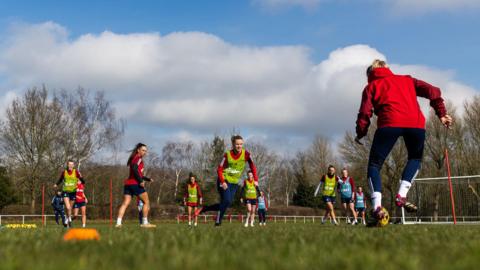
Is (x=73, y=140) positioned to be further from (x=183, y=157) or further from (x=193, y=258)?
(x=193, y=258)

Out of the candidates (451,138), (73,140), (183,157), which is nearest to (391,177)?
(451,138)

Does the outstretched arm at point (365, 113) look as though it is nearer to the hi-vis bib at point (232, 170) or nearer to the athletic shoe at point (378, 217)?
the athletic shoe at point (378, 217)

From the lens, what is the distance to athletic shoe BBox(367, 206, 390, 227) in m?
7.05

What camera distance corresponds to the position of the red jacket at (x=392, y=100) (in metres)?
6.96

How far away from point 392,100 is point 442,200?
935 inches

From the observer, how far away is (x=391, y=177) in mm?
49219

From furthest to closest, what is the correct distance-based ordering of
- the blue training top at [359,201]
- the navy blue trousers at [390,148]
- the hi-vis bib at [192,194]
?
1. the blue training top at [359,201]
2. the hi-vis bib at [192,194]
3. the navy blue trousers at [390,148]

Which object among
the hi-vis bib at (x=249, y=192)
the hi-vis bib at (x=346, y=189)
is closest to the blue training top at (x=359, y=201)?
the hi-vis bib at (x=346, y=189)

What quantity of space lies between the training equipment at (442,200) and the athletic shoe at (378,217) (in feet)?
70.9

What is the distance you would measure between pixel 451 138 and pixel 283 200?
44632 millimetres

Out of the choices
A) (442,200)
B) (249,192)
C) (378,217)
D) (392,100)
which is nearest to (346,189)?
(249,192)

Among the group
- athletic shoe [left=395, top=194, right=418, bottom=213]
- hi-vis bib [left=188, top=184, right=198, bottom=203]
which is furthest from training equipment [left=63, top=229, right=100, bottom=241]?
hi-vis bib [left=188, top=184, right=198, bottom=203]

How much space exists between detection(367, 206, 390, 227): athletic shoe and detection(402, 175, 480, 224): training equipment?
21.6 m

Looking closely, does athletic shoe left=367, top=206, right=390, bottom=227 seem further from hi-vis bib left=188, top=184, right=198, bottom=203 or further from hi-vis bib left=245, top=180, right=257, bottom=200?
hi-vis bib left=188, top=184, right=198, bottom=203
